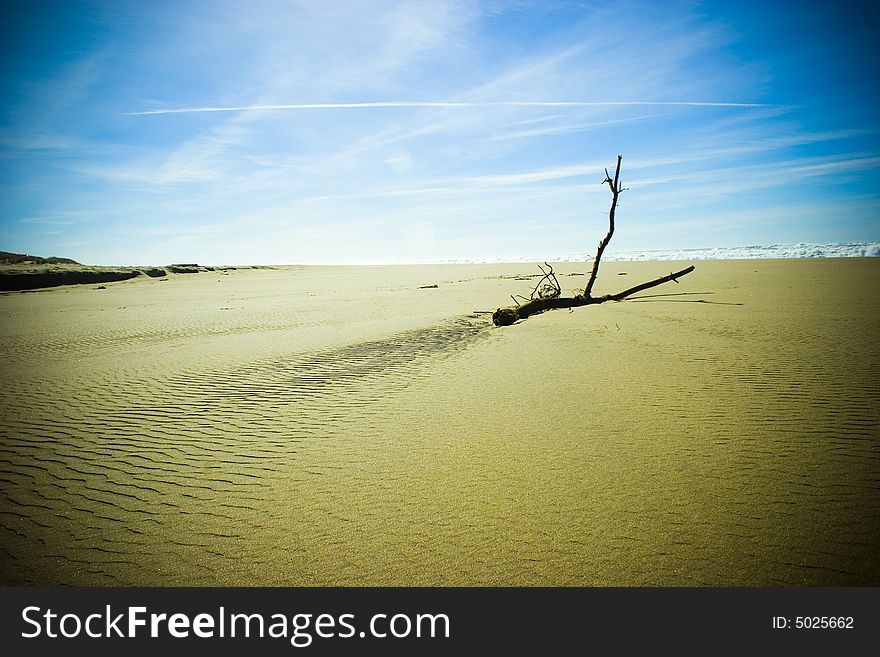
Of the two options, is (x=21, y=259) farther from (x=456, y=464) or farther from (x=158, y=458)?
(x=456, y=464)

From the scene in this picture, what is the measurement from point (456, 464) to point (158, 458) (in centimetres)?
350

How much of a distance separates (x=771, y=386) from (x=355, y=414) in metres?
6.36

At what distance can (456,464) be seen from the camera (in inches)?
165

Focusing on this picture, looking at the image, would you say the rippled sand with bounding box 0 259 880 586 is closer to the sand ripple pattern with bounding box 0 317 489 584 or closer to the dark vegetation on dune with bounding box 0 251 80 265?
the sand ripple pattern with bounding box 0 317 489 584

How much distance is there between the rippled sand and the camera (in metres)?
2.81

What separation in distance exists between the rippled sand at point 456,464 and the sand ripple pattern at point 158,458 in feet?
0.08

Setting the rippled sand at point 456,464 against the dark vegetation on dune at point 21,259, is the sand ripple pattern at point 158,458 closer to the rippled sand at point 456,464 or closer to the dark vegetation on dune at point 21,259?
the rippled sand at point 456,464

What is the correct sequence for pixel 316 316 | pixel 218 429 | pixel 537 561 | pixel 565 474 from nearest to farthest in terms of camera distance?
pixel 537 561, pixel 565 474, pixel 218 429, pixel 316 316

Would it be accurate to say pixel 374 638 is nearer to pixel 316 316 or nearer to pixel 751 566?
pixel 751 566

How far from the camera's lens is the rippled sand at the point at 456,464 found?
281 cm

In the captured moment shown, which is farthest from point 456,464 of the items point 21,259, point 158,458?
point 21,259

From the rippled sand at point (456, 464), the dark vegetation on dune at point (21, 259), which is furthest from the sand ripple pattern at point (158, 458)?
the dark vegetation on dune at point (21, 259)

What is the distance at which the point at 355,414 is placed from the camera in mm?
5816

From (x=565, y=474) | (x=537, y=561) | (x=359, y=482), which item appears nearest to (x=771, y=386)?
(x=565, y=474)
